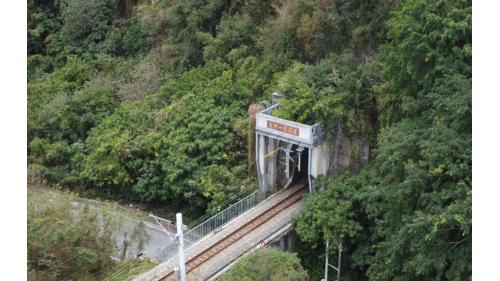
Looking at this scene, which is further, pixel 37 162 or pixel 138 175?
pixel 37 162

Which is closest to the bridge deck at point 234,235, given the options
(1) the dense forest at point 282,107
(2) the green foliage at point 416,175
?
(1) the dense forest at point 282,107

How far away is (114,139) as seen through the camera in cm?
3275

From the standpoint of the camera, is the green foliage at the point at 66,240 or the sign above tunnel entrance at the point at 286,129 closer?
the green foliage at the point at 66,240

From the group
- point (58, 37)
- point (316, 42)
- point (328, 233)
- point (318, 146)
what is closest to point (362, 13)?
point (316, 42)

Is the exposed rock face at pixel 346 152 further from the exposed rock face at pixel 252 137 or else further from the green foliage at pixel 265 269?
the green foliage at pixel 265 269

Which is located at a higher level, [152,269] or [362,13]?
[362,13]

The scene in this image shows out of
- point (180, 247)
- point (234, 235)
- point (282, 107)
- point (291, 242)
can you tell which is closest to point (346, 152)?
point (282, 107)

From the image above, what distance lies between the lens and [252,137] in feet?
95.8

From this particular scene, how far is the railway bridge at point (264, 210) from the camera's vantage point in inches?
955

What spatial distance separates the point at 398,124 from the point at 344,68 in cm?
497

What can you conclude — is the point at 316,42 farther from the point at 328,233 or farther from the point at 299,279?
the point at 299,279

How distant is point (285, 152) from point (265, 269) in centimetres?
749

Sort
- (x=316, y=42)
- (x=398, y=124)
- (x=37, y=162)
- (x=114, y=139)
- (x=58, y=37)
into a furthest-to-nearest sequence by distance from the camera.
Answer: (x=58, y=37), (x=37, y=162), (x=114, y=139), (x=316, y=42), (x=398, y=124)

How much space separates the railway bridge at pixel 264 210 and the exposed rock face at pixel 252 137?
362 millimetres
